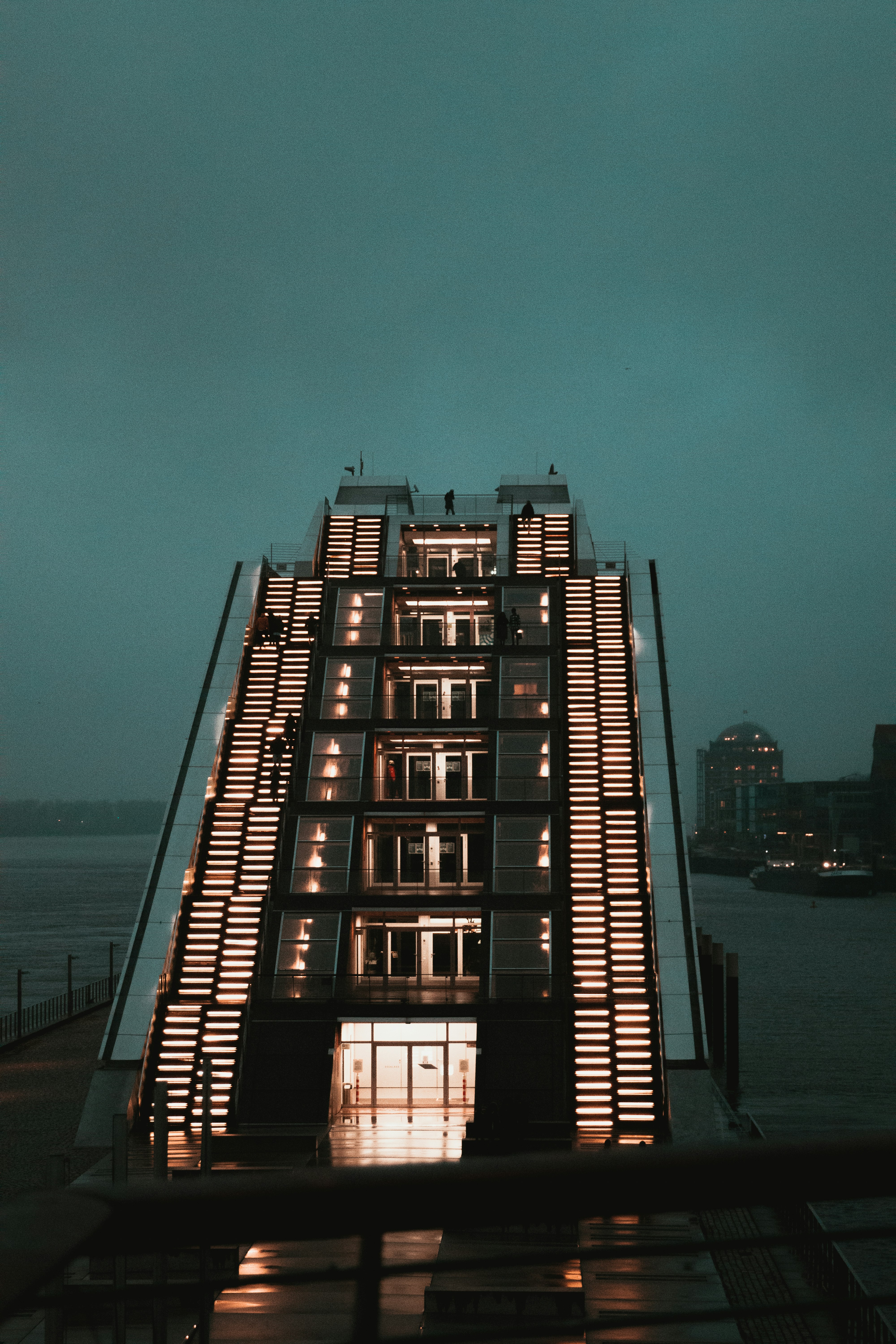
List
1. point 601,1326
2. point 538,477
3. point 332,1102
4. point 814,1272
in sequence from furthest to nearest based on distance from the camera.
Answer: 1. point 538,477
2. point 332,1102
3. point 814,1272
4. point 601,1326

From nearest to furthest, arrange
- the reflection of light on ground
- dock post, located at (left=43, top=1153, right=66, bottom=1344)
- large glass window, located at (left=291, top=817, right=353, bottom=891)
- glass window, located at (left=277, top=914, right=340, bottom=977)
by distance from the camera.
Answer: dock post, located at (left=43, top=1153, right=66, bottom=1344), the reflection of light on ground, glass window, located at (left=277, top=914, right=340, bottom=977), large glass window, located at (left=291, top=817, right=353, bottom=891)

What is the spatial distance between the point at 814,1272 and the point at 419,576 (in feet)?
83.8

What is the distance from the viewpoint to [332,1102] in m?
26.9

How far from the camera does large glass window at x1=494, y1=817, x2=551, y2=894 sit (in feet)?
96.3

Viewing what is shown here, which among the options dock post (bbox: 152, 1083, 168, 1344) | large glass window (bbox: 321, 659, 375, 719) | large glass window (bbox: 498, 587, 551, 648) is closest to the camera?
dock post (bbox: 152, 1083, 168, 1344)

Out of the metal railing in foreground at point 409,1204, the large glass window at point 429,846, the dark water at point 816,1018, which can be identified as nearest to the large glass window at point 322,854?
the large glass window at point 429,846

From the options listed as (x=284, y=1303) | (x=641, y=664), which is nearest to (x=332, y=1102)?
(x=284, y=1303)

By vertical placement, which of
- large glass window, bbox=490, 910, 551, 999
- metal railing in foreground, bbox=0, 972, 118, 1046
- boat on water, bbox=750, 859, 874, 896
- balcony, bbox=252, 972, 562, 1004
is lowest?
metal railing in foreground, bbox=0, 972, 118, 1046

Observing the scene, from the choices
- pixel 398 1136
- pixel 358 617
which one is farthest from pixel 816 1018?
pixel 398 1136

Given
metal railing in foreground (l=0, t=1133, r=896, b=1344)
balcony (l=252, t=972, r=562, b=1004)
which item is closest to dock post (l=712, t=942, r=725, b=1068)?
balcony (l=252, t=972, r=562, b=1004)

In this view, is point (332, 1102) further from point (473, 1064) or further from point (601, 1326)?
point (601, 1326)

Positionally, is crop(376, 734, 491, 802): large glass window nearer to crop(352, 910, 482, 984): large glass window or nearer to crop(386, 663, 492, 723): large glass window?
crop(386, 663, 492, 723): large glass window

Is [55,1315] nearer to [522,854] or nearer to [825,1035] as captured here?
[522,854]

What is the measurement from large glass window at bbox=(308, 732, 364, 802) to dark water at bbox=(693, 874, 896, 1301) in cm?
1465
